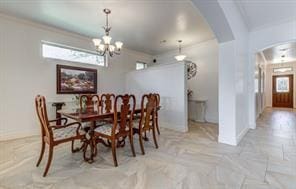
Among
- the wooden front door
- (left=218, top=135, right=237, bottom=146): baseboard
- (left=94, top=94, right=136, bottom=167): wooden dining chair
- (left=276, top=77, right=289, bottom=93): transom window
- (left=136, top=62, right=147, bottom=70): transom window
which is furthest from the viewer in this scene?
(left=276, top=77, right=289, bottom=93): transom window

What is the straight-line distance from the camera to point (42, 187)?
1.78m

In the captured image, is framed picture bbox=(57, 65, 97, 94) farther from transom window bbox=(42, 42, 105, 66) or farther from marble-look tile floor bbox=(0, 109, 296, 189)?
marble-look tile floor bbox=(0, 109, 296, 189)

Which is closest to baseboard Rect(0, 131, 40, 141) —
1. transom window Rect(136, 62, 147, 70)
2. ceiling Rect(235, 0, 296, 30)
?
transom window Rect(136, 62, 147, 70)

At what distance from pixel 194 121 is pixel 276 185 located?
3.79m

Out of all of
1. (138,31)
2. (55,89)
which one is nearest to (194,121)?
(138,31)

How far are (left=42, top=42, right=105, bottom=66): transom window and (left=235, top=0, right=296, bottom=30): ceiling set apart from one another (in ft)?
13.3

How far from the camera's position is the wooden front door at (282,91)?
9344 millimetres

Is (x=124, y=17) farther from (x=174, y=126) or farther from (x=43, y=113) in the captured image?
(x=174, y=126)

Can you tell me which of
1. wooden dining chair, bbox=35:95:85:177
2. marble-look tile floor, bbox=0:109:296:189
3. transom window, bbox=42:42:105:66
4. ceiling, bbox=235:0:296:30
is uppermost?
ceiling, bbox=235:0:296:30

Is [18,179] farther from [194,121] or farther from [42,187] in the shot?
[194,121]

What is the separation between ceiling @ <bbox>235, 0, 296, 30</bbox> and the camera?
3189 millimetres

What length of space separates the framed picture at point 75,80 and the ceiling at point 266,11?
4.15m

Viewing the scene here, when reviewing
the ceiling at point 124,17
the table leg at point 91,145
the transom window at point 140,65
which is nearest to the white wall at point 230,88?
the ceiling at point 124,17

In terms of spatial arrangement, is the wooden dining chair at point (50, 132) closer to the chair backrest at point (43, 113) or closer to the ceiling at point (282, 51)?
the chair backrest at point (43, 113)
